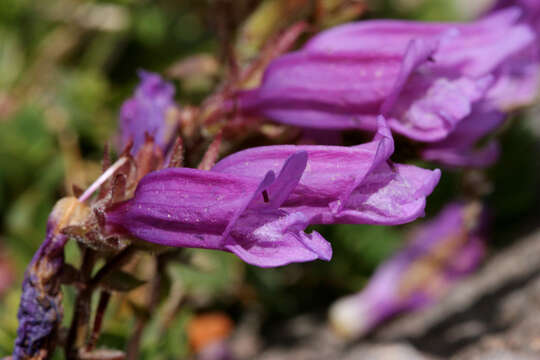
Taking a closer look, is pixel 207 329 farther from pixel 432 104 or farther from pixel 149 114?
pixel 432 104

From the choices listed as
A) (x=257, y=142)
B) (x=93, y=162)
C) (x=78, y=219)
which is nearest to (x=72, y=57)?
(x=93, y=162)

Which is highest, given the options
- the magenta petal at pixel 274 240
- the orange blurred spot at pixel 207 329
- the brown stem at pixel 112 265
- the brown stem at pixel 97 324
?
the orange blurred spot at pixel 207 329

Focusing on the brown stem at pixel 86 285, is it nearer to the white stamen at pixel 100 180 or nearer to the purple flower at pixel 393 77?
the white stamen at pixel 100 180

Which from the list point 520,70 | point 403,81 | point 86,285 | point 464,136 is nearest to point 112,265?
point 86,285

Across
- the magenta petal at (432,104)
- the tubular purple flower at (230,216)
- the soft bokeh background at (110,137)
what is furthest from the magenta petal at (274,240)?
the soft bokeh background at (110,137)

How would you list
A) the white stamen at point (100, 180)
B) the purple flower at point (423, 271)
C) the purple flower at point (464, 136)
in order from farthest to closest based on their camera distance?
the purple flower at point (423, 271) → the purple flower at point (464, 136) → the white stamen at point (100, 180)

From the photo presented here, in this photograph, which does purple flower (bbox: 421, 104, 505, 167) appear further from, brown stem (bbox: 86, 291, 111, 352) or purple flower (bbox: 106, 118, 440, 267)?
brown stem (bbox: 86, 291, 111, 352)

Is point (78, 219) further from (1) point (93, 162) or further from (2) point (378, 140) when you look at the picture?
(1) point (93, 162)
